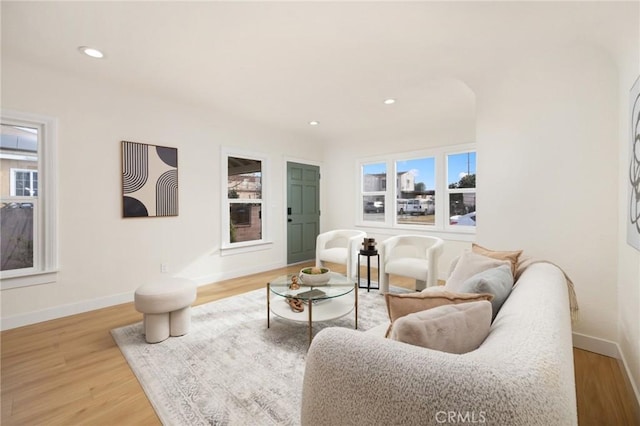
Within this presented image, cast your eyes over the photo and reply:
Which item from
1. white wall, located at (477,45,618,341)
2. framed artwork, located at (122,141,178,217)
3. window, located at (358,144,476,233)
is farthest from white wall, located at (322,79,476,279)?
framed artwork, located at (122,141,178,217)

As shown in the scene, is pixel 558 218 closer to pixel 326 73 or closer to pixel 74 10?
pixel 326 73

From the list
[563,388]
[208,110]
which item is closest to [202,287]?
[208,110]

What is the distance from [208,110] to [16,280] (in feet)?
9.29

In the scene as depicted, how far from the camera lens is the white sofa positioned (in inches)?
24.7

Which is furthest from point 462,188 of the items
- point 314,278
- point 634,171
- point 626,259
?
point 314,278

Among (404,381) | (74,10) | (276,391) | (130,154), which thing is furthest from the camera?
(130,154)

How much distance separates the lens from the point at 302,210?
18.5 feet

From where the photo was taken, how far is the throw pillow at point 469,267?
1.77 metres

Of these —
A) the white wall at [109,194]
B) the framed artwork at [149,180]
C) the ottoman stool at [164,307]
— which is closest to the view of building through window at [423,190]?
the white wall at [109,194]

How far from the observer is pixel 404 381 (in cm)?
71

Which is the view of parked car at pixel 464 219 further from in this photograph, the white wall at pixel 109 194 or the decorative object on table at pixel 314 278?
the white wall at pixel 109 194

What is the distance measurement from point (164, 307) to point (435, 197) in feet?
13.1

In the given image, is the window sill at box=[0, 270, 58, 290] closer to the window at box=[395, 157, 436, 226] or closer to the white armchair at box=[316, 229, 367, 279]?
the white armchair at box=[316, 229, 367, 279]

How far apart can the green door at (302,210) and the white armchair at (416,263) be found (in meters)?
2.21
